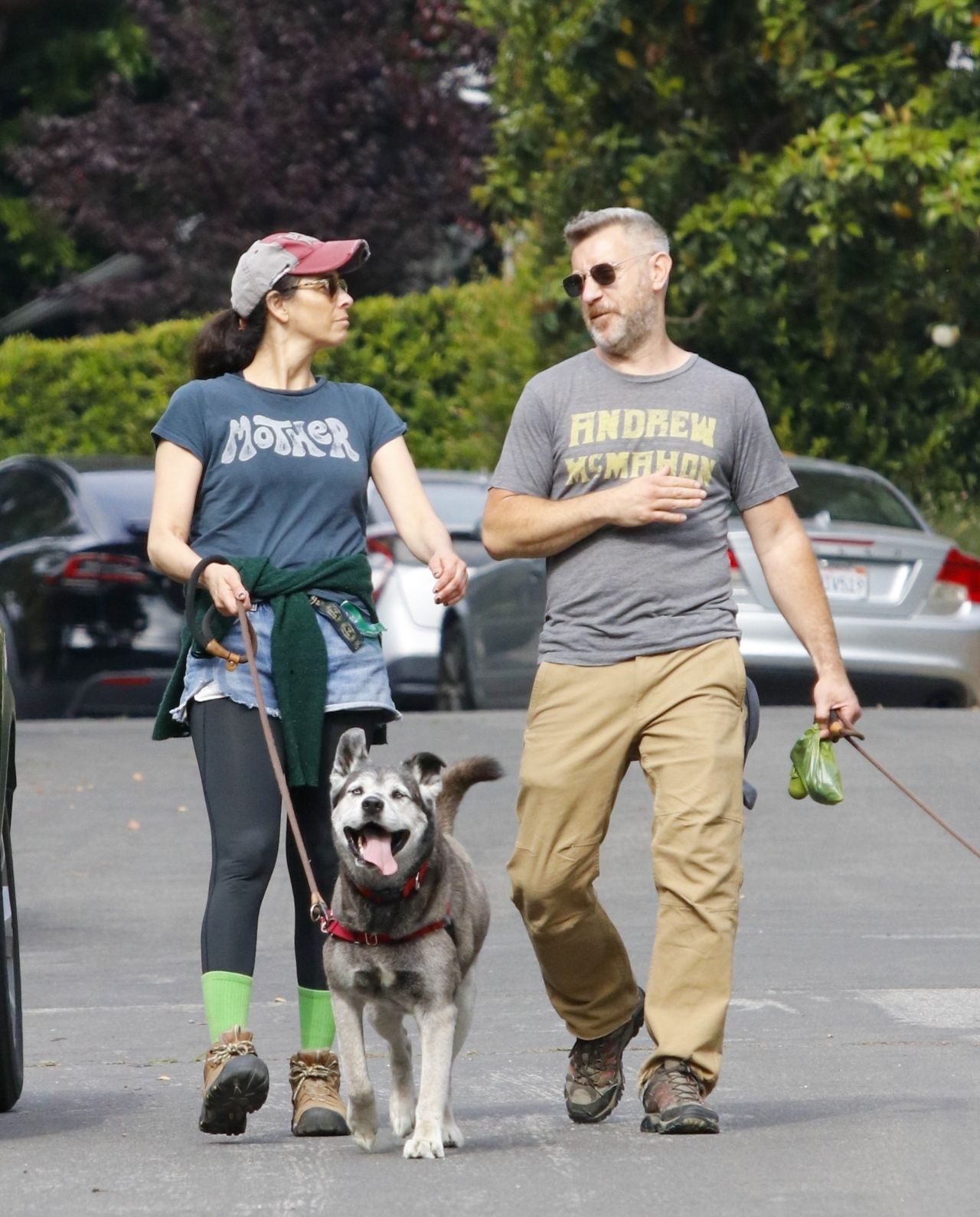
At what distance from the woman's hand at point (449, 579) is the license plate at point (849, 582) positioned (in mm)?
8255

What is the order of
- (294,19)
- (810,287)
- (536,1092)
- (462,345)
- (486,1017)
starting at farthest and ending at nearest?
1. (294,19)
2. (462,345)
3. (810,287)
4. (486,1017)
5. (536,1092)

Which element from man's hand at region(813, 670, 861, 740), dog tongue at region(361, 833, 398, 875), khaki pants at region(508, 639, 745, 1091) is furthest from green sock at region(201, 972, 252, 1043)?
man's hand at region(813, 670, 861, 740)

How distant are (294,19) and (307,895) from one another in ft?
74.7

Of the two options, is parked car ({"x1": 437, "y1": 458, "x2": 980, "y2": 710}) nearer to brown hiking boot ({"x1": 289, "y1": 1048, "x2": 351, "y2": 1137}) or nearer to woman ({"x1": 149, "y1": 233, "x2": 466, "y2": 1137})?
woman ({"x1": 149, "y1": 233, "x2": 466, "y2": 1137})

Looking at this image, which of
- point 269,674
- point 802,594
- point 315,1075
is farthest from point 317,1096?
point 802,594

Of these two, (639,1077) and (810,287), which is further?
(810,287)

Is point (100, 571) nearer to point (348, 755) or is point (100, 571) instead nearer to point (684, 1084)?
point (348, 755)

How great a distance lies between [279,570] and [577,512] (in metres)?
0.68

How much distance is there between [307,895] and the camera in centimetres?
570

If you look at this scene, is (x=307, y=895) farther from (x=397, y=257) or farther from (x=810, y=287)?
(x=397, y=257)

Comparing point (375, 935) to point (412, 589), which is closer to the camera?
point (375, 935)

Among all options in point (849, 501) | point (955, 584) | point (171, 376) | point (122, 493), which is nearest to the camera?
point (122, 493)

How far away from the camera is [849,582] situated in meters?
13.6

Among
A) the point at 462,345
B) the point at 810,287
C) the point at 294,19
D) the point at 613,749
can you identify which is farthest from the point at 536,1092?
the point at 294,19
